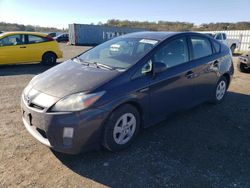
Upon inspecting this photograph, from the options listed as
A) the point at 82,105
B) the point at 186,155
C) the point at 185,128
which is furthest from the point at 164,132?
the point at 82,105

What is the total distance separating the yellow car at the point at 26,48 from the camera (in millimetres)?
10851

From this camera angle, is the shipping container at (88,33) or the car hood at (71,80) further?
the shipping container at (88,33)

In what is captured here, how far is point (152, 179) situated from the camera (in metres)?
3.01

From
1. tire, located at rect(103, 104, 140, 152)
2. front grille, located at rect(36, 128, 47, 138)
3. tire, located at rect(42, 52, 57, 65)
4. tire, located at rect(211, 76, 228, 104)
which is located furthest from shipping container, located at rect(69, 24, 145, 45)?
front grille, located at rect(36, 128, 47, 138)

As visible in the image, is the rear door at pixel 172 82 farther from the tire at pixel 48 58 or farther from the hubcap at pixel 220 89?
the tire at pixel 48 58

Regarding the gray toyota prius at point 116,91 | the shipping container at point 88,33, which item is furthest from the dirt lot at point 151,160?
the shipping container at point 88,33

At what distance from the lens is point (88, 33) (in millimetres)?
32906

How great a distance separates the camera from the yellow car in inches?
427

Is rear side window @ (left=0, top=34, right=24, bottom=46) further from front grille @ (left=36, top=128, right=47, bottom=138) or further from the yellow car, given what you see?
front grille @ (left=36, top=128, right=47, bottom=138)

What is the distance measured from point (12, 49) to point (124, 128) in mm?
9140

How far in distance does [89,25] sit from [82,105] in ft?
103

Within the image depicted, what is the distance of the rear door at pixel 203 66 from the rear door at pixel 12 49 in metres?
8.57

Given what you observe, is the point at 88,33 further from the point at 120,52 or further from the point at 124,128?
the point at 124,128

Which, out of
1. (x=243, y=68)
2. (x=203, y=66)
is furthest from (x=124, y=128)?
(x=243, y=68)
